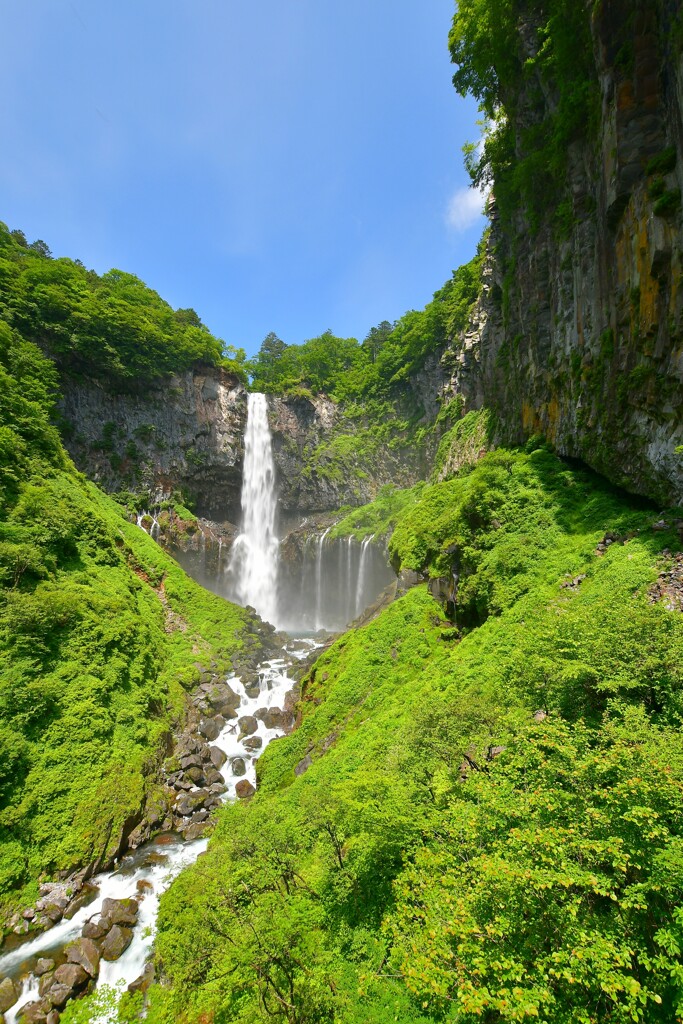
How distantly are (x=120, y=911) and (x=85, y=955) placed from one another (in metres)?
→ 1.09

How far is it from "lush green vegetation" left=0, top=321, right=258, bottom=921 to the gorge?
0.10m

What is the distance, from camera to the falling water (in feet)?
133

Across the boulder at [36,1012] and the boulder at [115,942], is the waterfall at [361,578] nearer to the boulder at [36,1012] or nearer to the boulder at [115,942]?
the boulder at [115,942]

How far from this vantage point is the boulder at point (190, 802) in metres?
14.3

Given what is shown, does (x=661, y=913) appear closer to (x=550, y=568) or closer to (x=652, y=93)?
(x=550, y=568)

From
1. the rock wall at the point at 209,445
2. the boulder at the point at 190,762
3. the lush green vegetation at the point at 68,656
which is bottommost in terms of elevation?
the boulder at the point at 190,762

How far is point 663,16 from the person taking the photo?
9.86 meters

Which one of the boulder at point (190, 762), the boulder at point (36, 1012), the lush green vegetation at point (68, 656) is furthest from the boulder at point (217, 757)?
the boulder at point (36, 1012)

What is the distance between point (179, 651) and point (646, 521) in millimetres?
20855

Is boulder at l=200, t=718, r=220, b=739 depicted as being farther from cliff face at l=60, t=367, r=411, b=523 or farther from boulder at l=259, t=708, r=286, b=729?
cliff face at l=60, t=367, r=411, b=523

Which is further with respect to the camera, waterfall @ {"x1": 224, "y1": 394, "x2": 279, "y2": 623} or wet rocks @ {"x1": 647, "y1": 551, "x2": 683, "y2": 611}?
waterfall @ {"x1": 224, "y1": 394, "x2": 279, "y2": 623}

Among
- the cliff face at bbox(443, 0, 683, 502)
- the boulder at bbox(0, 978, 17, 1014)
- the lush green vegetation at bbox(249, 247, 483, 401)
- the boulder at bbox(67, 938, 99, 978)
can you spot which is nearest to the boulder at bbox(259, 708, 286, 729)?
the boulder at bbox(67, 938, 99, 978)

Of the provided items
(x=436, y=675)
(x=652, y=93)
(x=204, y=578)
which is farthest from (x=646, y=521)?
(x=204, y=578)

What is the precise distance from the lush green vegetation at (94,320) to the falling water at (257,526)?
27.3ft
